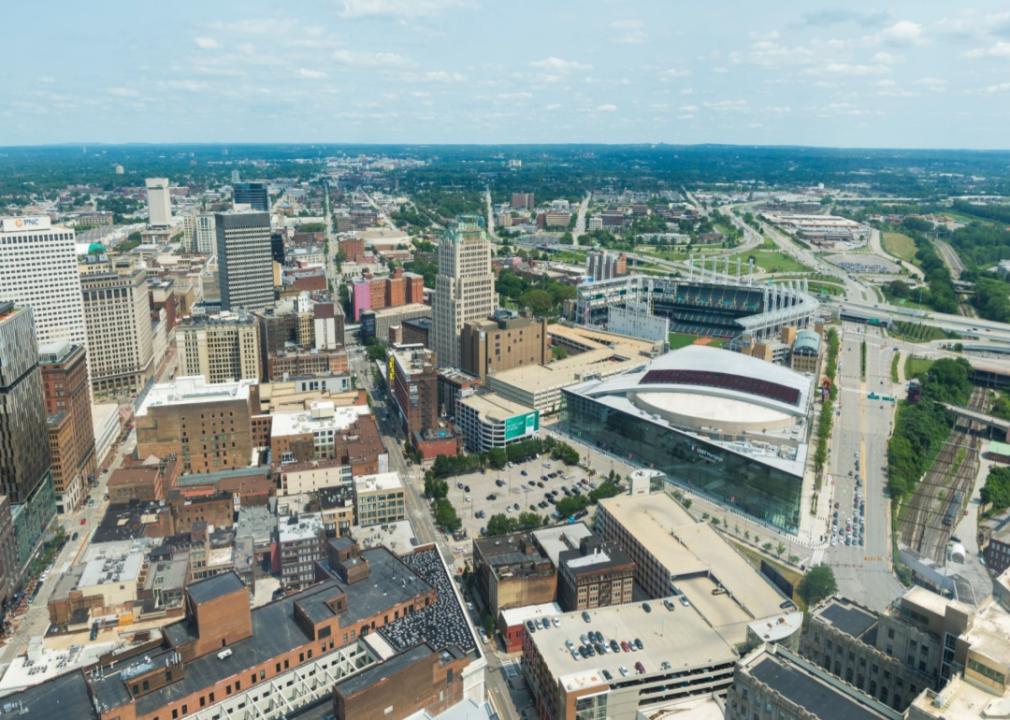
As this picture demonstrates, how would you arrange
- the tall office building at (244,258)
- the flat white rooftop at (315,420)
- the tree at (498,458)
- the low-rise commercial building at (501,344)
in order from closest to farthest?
the flat white rooftop at (315,420) < the tree at (498,458) < the low-rise commercial building at (501,344) < the tall office building at (244,258)

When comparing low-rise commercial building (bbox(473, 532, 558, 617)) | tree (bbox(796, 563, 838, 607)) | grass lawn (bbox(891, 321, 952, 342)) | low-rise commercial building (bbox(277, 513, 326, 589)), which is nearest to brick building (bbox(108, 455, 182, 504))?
low-rise commercial building (bbox(277, 513, 326, 589))

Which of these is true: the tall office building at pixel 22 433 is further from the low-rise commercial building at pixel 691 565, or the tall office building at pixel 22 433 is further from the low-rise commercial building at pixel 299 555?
the low-rise commercial building at pixel 691 565

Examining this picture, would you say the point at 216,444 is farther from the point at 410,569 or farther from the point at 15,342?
the point at 410,569

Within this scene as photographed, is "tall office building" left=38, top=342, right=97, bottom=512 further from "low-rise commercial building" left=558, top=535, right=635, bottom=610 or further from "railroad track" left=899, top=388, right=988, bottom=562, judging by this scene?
"railroad track" left=899, top=388, right=988, bottom=562

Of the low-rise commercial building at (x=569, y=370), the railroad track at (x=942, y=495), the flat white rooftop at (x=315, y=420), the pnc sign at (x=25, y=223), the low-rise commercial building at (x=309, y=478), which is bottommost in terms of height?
the railroad track at (x=942, y=495)

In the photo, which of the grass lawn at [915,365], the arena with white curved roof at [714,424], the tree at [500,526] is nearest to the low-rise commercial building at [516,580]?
the tree at [500,526]

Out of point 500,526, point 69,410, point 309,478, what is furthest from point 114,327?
point 500,526
